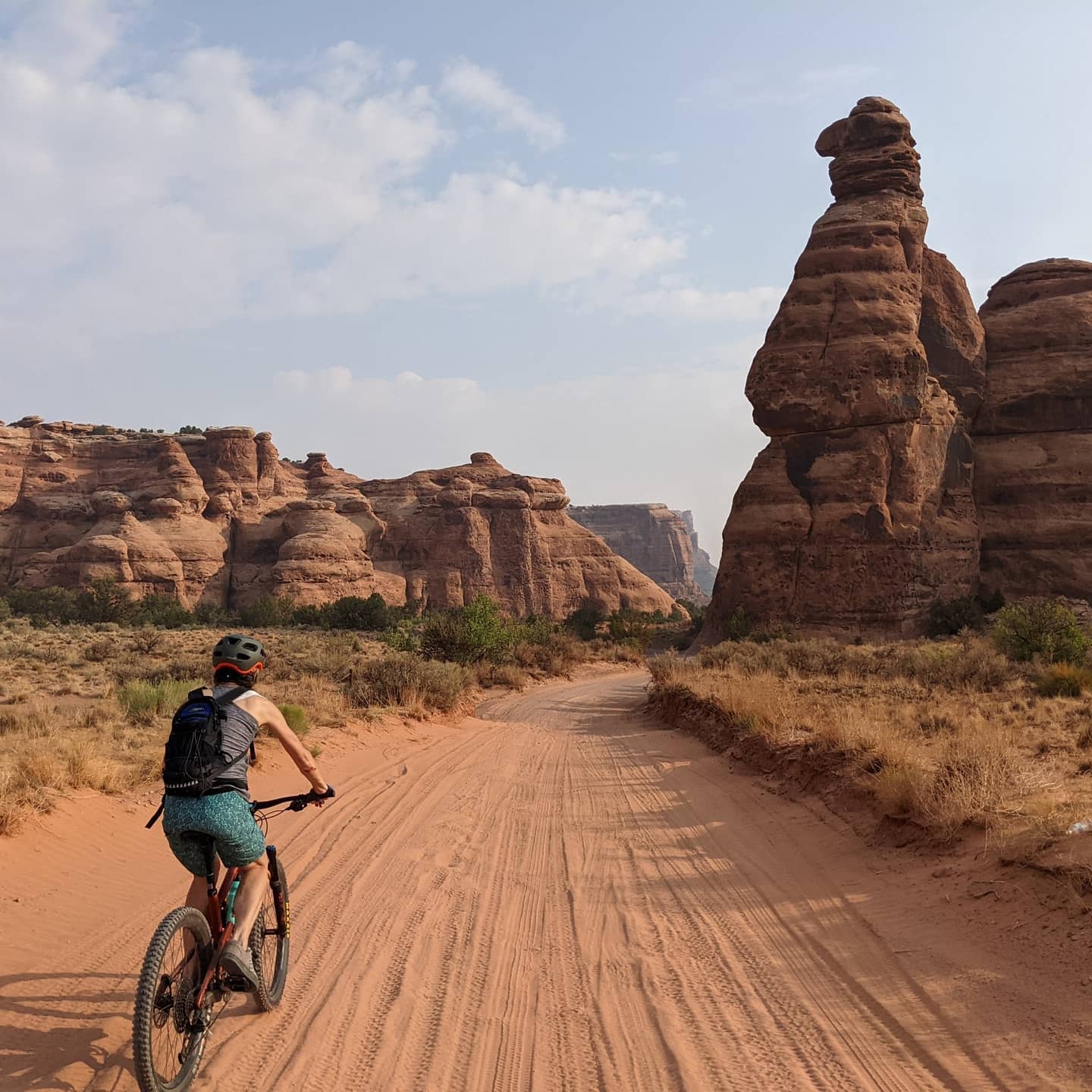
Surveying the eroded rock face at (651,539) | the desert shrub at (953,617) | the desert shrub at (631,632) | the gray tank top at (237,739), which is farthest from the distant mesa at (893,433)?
the eroded rock face at (651,539)

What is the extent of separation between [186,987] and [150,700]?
1149 cm

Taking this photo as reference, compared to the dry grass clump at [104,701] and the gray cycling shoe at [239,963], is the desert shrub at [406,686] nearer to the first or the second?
the dry grass clump at [104,701]

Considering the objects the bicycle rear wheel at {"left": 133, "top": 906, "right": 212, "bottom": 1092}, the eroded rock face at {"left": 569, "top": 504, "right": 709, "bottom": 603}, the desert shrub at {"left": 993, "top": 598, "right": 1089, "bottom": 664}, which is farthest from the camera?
the eroded rock face at {"left": 569, "top": 504, "right": 709, "bottom": 603}

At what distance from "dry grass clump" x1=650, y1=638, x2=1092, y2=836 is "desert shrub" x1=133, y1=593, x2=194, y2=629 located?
1462 inches

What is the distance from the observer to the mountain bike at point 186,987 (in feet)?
11.3

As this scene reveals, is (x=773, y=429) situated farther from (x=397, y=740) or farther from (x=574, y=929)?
(x=574, y=929)

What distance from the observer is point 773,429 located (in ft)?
135

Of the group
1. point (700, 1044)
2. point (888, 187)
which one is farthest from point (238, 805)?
point (888, 187)

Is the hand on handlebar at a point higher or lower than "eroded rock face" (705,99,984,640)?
lower

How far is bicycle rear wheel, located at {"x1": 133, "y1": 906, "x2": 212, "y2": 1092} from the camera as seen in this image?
3396 mm

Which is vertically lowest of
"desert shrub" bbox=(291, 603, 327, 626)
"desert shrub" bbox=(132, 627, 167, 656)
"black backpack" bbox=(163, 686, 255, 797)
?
"desert shrub" bbox=(291, 603, 327, 626)

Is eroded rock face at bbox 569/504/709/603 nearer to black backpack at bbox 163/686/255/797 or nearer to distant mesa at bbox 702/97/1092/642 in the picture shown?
distant mesa at bbox 702/97/1092/642

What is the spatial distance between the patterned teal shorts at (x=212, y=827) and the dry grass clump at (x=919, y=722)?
205 inches

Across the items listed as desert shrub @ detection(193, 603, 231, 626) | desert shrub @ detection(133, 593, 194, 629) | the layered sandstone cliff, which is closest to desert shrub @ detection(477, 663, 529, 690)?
desert shrub @ detection(133, 593, 194, 629)
